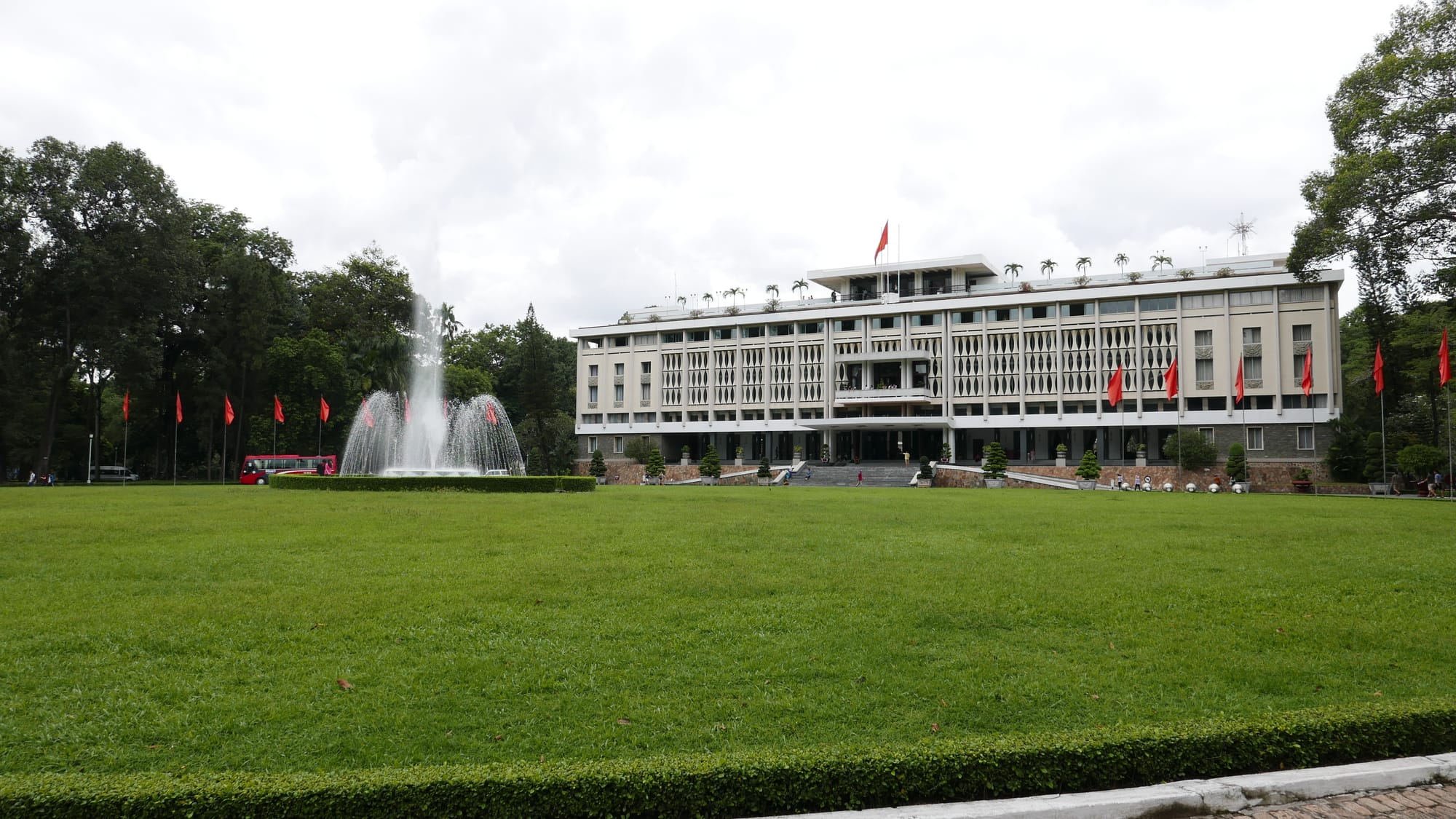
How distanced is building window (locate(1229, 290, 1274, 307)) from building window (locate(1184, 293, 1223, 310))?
0.65m

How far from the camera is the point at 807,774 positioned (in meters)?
5.02

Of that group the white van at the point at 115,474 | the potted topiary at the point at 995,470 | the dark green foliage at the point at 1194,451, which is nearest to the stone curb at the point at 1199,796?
the potted topiary at the point at 995,470

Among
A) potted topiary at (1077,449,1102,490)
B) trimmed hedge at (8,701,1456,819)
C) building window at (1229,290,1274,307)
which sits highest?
building window at (1229,290,1274,307)

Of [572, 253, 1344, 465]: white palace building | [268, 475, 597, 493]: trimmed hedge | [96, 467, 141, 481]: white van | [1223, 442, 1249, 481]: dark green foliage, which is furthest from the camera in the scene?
[96, 467, 141, 481]: white van

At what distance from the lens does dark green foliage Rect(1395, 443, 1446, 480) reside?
36.9 meters

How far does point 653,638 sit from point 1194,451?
4870 centimetres

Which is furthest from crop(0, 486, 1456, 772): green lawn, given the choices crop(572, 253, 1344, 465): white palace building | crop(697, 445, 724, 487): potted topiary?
crop(572, 253, 1344, 465): white palace building

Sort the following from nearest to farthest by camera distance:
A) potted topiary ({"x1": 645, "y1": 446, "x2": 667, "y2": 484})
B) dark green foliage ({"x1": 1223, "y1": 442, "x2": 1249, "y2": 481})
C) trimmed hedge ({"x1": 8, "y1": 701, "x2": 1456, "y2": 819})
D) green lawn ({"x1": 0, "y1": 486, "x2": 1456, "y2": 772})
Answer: trimmed hedge ({"x1": 8, "y1": 701, "x2": 1456, "y2": 819}) → green lawn ({"x1": 0, "y1": 486, "x2": 1456, "y2": 772}) → dark green foliage ({"x1": 1223, "y1": 442, "x2": 1249, "y2": 481}) → potted topiary ({"x1": 645, "y1": 446, "x2": 667, "y2": 484})

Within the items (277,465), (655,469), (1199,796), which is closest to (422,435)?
(277,465)

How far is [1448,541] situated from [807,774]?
1502cm

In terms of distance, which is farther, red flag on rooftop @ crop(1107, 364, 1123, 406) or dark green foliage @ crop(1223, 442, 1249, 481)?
red flag on rooftop @ crop(1107, 364, 1123, 406)

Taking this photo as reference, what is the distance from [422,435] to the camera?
37.1 m

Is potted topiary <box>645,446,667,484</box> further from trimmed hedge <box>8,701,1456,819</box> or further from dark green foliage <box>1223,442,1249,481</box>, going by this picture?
trimmed hedge <box>8,701,1456,819</box>

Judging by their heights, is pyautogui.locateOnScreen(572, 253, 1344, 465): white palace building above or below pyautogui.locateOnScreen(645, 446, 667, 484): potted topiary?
above
